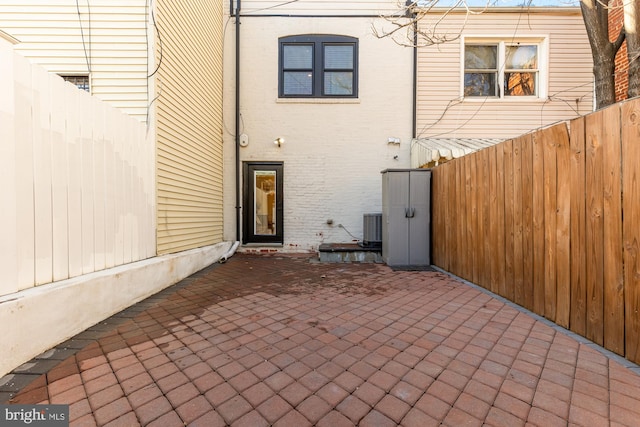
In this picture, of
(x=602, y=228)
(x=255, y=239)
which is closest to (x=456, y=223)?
(x=602, y=228)

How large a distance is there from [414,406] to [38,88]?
14.0 ft

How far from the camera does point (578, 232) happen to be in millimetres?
2752

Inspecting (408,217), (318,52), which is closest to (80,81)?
(318,52)

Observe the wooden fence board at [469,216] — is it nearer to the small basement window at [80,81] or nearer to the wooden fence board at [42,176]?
the wooden fence board at [42,176]

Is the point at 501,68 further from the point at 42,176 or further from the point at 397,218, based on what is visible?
the point at 42,176

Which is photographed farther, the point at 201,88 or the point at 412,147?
the point at 412,147

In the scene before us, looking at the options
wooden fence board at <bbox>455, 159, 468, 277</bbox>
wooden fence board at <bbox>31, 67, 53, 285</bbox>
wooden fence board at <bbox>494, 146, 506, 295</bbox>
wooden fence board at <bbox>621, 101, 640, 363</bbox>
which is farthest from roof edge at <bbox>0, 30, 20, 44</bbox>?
wooden fence board at <bbox>455, 159, 468, 277</bbox>

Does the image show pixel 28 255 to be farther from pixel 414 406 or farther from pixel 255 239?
pixel 255 239

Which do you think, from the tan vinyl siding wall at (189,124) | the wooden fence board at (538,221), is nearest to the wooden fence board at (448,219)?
the wooden fence board at (538,221)

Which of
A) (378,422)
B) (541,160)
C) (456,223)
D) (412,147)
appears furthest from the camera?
(412,147)

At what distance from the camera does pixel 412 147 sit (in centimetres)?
760

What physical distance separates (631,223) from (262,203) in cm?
704

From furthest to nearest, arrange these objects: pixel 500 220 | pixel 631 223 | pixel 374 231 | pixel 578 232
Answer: pixel 374 231 < pixel 500 220 < pixel 578 232 < pixel 631 223

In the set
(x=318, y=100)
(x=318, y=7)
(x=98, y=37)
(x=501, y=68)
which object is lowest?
(x=98, y=37)
